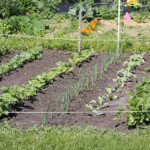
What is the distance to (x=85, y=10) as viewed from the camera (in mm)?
12742

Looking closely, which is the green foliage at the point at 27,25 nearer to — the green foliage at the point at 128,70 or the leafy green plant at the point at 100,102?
the green foliage at the point at 128,70

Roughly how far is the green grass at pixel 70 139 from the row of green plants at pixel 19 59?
2.87 metres

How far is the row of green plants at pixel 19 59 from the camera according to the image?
7.93 metres

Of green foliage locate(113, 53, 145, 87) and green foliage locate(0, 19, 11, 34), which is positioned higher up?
green foliage locate(0, 19, 11, 34)

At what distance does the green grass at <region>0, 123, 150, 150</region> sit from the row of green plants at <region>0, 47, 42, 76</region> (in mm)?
2871

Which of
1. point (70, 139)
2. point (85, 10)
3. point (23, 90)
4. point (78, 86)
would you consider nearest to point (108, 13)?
point (85, 10)

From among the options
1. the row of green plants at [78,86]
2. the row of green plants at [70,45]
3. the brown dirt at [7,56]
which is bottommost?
the row of green plants at [78,86]

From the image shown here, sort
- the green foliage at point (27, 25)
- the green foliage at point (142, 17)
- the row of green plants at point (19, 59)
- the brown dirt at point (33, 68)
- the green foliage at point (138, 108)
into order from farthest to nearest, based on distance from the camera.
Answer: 1. the green foliage at point (142, 17)
2. the green foliage at point (27, 25)
3. the row of green plants at point (19, 59)
4. the brown dirt at point (33, 68)
5. the green foliage at point (138, 108)

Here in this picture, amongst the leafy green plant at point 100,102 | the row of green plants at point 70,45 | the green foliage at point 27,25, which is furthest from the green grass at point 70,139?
the green foliage at point 27,25

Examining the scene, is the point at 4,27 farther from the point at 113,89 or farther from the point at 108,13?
the point at 113,89

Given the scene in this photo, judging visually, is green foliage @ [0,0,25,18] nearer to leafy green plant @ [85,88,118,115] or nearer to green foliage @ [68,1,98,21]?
green foliage @ [68,1,98,21]

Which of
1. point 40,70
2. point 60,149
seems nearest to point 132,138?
point 60,149

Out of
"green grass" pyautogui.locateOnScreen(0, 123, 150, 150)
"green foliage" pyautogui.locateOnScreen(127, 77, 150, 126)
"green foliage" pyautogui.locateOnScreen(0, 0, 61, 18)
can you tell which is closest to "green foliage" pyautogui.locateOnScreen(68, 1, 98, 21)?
"green foliage" pyautogui.locateOnScreen(0, 0, 61, 18)

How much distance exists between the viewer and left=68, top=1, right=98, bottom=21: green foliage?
41.6 feet
